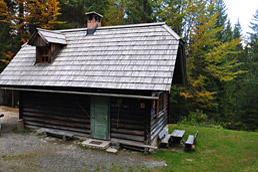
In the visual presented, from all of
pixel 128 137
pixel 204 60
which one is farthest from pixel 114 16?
pixel 128 137

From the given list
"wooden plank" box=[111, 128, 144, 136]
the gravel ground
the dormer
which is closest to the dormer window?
the dormer

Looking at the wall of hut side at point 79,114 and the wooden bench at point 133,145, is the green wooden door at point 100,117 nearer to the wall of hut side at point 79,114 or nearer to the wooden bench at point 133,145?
the wall of hut side at point 79,114

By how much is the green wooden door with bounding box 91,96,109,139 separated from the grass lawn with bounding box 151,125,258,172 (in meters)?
2.31

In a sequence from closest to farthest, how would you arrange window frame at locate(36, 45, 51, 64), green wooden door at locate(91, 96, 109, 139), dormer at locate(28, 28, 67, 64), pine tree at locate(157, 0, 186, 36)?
green wooden door at locate(91, 96, 109, 139) < dormer at locate(28, 28, 67, 64) < window frame at locate(36, 45, 51, 64) < pine tree at locate(157, 0, 186, 36)

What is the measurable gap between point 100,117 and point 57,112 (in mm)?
2433

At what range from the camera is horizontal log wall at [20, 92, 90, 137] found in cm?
902

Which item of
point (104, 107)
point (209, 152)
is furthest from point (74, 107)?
point (209, 152)

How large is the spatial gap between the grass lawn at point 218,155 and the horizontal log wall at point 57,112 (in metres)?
3.58

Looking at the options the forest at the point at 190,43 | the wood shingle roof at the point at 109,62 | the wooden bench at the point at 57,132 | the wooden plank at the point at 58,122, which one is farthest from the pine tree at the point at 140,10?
the wooden bench at the point at 57,132

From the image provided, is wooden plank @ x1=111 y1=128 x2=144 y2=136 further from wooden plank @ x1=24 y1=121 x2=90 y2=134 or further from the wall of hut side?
wooden plank @ x1=24 y1=121 x2=90 y2=134

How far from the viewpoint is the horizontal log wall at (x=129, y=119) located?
7848 mm

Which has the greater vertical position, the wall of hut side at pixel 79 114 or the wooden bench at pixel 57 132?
the wall of hut side at pixel 79 114

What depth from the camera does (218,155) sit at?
8055 mm

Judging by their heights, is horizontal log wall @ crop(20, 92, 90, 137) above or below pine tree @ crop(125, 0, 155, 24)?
below
